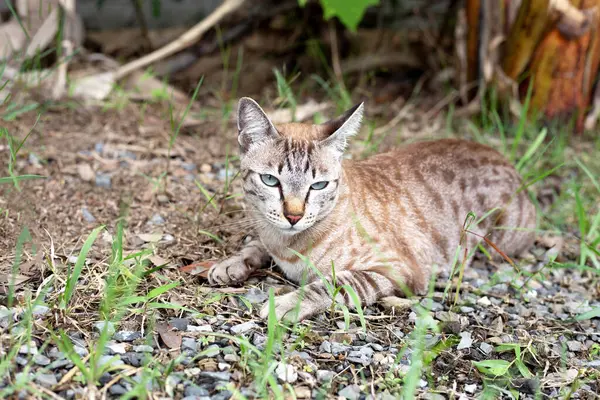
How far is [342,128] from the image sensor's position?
12.5 feet

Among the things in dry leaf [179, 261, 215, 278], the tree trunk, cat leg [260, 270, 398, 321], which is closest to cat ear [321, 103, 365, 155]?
cat leg [260, 270, 398, 321]

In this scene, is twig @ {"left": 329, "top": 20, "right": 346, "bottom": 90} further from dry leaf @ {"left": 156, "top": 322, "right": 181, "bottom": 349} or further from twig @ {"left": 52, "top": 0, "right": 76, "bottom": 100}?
dry leaf @ {"left": 156, "top": 322, "right": 181, "bottom": 349}

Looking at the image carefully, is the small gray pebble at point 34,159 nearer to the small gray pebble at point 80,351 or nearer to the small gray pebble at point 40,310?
the small gray pebble at point 40,310

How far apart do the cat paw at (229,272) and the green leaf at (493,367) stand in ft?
4.48

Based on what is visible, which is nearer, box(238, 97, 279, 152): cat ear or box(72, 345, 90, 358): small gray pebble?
box(72, 345, 90, 358): small gray pebble

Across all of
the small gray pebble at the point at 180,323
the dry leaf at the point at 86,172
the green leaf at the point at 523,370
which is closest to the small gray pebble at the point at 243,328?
the small gray pebble at the point at 180,323

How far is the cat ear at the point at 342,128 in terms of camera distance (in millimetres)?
3785

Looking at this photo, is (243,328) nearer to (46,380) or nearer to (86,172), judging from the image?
(46,380)

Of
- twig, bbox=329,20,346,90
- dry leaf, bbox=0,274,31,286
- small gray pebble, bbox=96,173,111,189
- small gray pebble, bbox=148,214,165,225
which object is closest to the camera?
dry leaf, bbox=0,274,31,286

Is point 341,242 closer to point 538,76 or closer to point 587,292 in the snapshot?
point 587,292

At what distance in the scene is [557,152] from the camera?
5.96m

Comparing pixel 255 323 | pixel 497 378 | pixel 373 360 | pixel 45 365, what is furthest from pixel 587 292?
pixel 45 365

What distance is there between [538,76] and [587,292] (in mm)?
2745

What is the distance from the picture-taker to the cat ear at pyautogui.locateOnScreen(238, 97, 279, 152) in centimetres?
373
